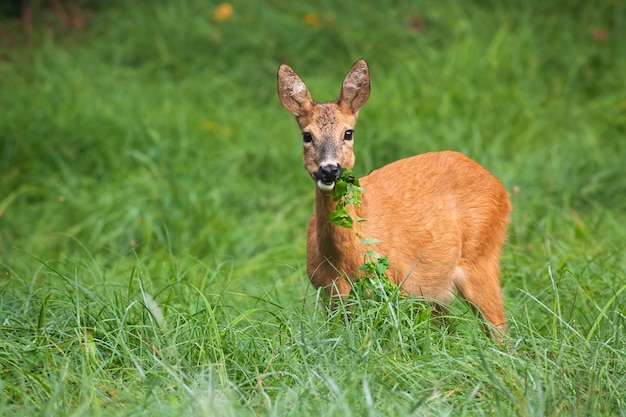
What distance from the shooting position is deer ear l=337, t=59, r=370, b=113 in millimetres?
4691

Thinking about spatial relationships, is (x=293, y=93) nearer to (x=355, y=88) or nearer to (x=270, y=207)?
(x=355, y=88)

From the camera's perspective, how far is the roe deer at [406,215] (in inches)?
173

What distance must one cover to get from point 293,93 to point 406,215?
783mm

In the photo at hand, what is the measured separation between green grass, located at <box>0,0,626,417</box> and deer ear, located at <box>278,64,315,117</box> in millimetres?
848

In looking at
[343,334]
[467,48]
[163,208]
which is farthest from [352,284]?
[467,48]

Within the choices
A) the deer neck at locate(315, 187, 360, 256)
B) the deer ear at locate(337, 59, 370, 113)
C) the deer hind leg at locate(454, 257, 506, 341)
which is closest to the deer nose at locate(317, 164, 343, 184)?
the deer neck at locate(315, 187, 360, 256)

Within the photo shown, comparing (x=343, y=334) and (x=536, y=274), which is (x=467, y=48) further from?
(x=343, y=334)

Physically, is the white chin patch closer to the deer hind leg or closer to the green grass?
the green grass

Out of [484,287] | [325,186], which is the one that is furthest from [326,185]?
[484,287]

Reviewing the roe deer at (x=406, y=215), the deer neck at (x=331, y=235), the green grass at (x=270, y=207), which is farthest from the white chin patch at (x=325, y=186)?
the green grass at (x=270, y=207)

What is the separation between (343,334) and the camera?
394 centimetres

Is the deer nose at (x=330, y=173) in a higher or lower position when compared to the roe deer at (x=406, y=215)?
higher

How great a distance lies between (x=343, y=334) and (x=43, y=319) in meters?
1.24

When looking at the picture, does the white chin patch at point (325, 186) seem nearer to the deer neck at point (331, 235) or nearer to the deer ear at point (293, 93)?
the deer neck at point (331, 235)
